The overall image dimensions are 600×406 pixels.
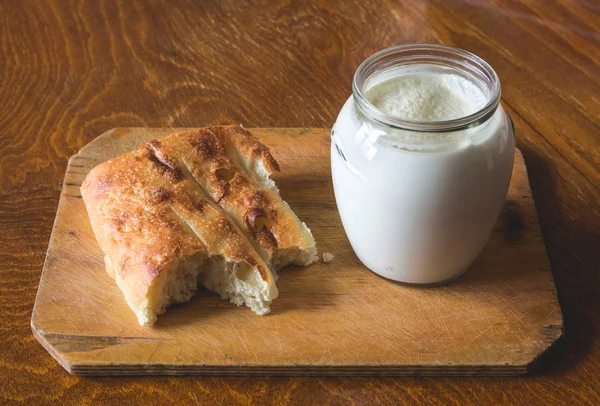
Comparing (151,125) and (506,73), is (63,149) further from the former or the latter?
(506,73)

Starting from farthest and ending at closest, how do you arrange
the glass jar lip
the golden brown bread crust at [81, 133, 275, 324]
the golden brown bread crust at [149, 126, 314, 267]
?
the golden brown bread crust at [149, 126, 314, 267] → the golden brown bread crust at [81, 133, 275, 324] → the glass jar lip

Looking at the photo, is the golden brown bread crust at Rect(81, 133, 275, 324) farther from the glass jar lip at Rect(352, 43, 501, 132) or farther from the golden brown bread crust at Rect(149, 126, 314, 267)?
the glass jar lip at Rect(352, 43, 501, 132)

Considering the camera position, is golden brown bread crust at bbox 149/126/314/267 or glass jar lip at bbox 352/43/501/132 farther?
golden brown bread crust at bbox 149/126/314/267

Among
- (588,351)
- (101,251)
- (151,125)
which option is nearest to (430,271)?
(588,351)

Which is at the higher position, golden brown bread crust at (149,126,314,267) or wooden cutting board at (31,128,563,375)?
golden brown bread crust at (149,126,314,267)

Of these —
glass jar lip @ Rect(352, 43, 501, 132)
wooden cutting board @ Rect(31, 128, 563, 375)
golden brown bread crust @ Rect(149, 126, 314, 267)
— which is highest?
glass jar lip @ Rect(352, 43, 501, 132)

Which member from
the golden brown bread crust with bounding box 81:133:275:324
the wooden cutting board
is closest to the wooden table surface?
the wooden cutting board

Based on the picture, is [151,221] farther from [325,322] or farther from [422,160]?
[422,160]

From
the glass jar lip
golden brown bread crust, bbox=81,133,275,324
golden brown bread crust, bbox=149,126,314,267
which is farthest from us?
golden brown bread crust, bbox=149,126,314,267
